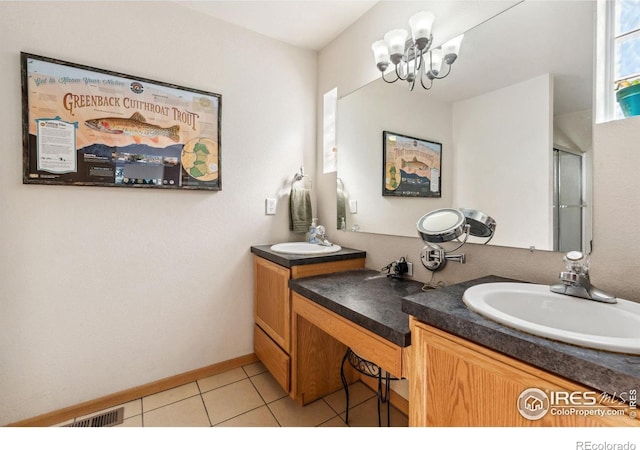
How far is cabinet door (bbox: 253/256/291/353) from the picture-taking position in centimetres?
170

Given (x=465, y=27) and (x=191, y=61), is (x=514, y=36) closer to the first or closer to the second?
(x=465, y=27)

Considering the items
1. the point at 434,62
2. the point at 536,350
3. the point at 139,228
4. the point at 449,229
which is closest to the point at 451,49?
the point at 434,62

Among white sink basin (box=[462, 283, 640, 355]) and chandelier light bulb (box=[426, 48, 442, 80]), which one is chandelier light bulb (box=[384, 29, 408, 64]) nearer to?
chandelier light bulb (box=[426, 48, 442, 80])

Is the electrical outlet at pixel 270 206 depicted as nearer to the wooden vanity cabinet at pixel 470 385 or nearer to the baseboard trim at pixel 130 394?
the baseboard trim at pixel 130 394

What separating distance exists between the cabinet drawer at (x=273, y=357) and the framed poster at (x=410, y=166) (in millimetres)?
1183

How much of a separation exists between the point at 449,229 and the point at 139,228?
5.68 feet

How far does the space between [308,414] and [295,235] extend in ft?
4.04

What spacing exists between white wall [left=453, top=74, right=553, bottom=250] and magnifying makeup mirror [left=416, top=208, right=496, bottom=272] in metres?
0.04

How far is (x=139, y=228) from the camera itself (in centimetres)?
178

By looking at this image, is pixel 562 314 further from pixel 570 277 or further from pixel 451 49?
pixel 451 49

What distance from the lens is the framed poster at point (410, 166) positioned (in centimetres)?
150

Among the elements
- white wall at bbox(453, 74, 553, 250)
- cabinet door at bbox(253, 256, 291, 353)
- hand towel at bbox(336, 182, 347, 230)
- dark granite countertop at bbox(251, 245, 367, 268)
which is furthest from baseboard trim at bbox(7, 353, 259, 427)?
white wall at bbox(453, 74, 553, 250)

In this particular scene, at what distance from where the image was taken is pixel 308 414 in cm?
165
